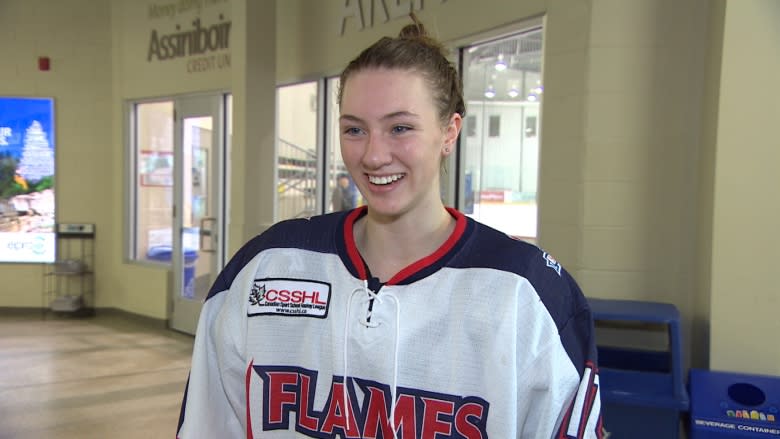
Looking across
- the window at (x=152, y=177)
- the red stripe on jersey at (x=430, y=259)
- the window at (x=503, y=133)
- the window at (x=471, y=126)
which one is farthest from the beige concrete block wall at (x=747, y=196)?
the window at (x=152, y=177)

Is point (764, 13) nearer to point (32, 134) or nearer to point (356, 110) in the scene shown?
point (356, 110)

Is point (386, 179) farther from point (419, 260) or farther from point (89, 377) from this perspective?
point (89, 377)

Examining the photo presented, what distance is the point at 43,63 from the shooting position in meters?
6.27

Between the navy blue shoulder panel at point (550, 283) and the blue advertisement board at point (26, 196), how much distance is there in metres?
6.38

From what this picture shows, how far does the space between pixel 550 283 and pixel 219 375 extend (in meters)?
0.67

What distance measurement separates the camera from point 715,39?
2.32 meters

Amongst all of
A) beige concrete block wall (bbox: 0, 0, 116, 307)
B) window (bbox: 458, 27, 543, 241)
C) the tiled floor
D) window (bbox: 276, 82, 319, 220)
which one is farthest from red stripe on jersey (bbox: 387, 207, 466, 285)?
beige concrete block wall (bbox: 0, 0, 116, 307)

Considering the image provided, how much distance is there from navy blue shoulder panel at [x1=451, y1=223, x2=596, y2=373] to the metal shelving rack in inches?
242

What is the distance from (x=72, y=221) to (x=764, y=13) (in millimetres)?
6255

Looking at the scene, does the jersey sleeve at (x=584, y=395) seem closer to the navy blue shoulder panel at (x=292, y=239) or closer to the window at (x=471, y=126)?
→ the navy blue shoulder panel at (x=292, y=239)

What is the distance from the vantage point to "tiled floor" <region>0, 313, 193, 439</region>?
361 cm

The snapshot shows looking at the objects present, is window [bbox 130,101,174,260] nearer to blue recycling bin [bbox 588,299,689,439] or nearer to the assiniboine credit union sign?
the assiniboine credit union sign

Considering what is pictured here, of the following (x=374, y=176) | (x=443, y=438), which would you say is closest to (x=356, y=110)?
(x=374, y=176)

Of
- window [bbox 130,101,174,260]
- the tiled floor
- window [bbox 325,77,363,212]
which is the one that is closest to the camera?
the tiled floor
